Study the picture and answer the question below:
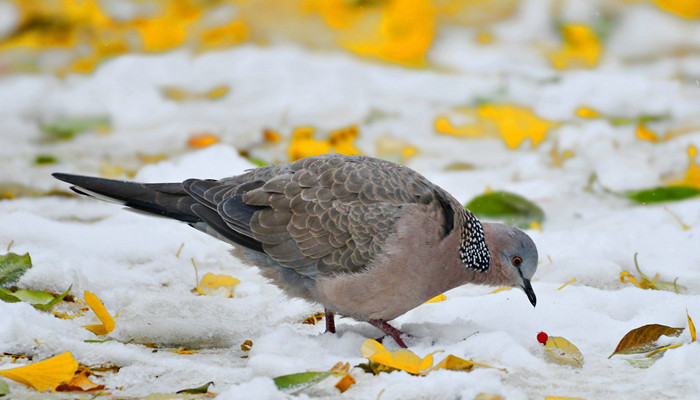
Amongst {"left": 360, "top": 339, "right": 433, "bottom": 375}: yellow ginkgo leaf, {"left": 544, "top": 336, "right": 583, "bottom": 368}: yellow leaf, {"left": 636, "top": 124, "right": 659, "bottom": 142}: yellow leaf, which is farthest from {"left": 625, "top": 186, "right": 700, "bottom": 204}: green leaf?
{"left": 360, "top": 339, "right": 433, "bottom": 375}: yellow ginkgo leaf

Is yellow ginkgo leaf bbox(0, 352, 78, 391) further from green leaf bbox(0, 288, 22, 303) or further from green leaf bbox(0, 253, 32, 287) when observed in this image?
green leaf bbox(0, 253, 32, 287)

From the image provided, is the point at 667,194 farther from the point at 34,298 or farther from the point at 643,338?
the point at 34,298

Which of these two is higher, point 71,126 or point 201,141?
point 71,126

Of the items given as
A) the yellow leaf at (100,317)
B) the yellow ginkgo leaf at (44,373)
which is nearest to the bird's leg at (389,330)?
the yellow leaf at (100,317)

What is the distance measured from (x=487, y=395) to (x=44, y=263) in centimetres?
206

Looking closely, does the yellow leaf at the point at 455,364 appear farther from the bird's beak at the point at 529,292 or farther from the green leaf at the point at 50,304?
the green leaf at the point at 50,304

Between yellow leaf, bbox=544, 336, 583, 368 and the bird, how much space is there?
340 millimetres

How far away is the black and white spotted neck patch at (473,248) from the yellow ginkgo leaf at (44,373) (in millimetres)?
1630

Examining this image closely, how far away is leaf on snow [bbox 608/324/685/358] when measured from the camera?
322 centimetres

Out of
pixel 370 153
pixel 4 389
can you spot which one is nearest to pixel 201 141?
pixel 370 153

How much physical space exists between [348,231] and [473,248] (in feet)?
1.83

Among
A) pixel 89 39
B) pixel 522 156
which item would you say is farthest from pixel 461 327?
pixel 89 39

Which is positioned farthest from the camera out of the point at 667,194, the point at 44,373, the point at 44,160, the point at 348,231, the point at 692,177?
the point at 44,160

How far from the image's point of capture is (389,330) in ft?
11.2
